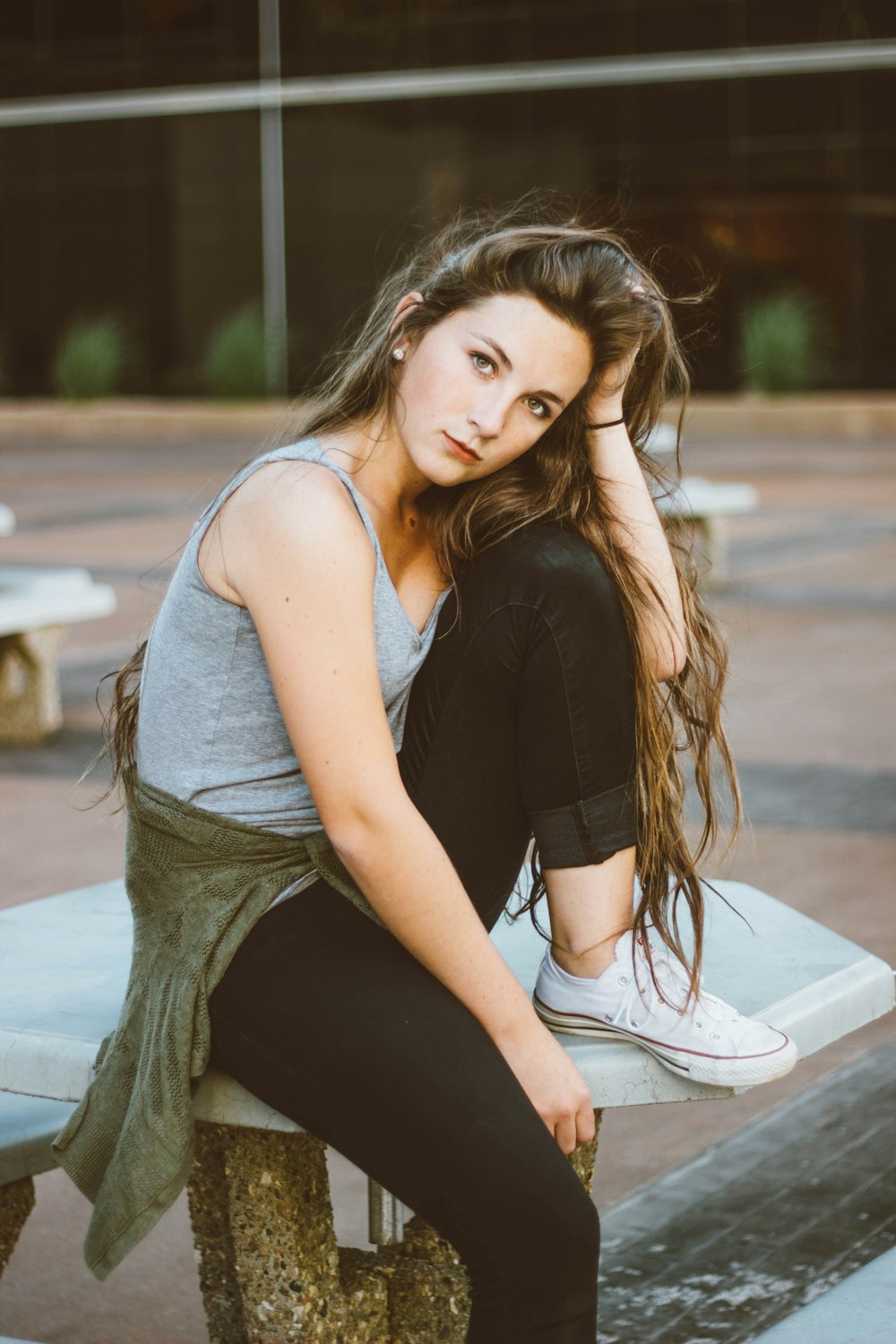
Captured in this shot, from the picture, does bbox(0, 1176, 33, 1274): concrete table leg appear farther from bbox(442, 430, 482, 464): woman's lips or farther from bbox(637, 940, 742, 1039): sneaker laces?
bbox(442, 430, 482, 464): woman's lips

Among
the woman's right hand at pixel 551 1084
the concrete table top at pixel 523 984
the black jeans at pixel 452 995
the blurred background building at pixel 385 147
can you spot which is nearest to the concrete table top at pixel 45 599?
the concrete table top at pixel 523 984

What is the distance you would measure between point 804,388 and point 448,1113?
68.3 ft

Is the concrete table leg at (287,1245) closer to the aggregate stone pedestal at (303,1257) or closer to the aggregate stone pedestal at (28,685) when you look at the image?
the aggregate stone pedestal at (303,1257)

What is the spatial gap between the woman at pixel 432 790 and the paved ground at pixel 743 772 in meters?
0.39

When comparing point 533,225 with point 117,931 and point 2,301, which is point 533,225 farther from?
point 2,301

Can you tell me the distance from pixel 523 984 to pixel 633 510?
60cm

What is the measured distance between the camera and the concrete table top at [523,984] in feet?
6.73

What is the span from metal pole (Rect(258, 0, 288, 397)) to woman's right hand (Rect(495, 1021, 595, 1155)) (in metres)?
22.7

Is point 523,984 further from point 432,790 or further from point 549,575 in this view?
point 549,575

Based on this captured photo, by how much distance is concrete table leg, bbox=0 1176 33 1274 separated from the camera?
2449mm

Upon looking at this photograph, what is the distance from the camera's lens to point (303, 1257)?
207 centimetres

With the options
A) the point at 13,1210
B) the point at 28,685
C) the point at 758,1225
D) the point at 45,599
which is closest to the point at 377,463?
the point at 13,1210

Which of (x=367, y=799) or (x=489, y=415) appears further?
(x=489, y=415)

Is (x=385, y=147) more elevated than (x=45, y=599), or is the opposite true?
(x=45, y=599)
